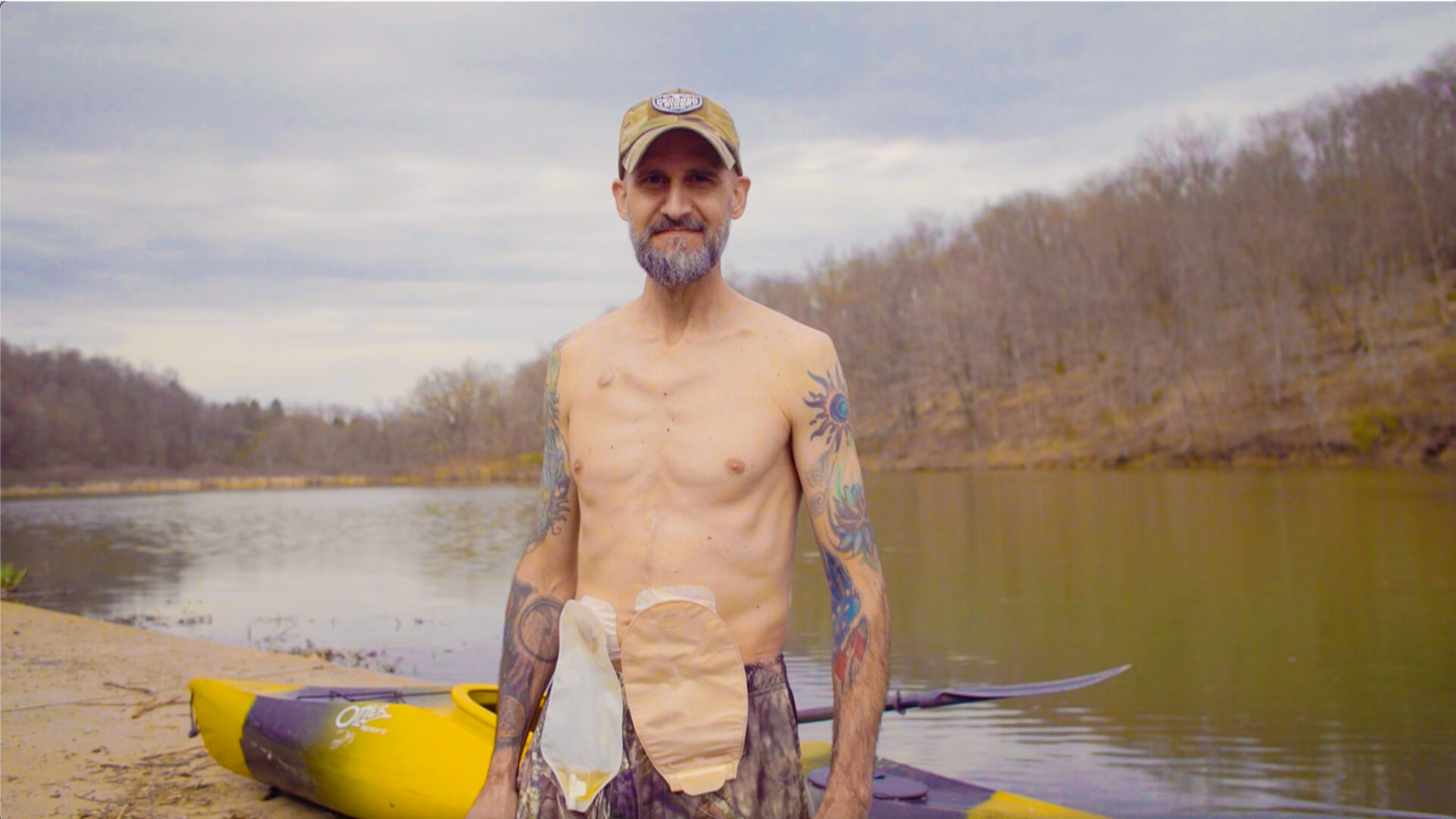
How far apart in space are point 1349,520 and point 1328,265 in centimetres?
3538

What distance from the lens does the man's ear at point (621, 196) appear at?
8.54ft

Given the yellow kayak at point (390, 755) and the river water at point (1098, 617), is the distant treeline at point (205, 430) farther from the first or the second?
the yellow kayak at point (390, 755)

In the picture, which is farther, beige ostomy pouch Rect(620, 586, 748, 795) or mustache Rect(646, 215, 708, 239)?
mustache Rect(646, 215, 708, 239)

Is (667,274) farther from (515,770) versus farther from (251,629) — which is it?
(251,629)

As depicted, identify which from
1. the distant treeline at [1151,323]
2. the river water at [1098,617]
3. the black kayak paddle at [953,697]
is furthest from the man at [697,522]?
the distant treeline at [1151,323]

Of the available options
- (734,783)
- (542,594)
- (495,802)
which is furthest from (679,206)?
(495,802)

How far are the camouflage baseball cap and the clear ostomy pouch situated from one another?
100cm

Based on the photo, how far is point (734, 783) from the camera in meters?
2.32

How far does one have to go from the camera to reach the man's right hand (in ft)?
7.97

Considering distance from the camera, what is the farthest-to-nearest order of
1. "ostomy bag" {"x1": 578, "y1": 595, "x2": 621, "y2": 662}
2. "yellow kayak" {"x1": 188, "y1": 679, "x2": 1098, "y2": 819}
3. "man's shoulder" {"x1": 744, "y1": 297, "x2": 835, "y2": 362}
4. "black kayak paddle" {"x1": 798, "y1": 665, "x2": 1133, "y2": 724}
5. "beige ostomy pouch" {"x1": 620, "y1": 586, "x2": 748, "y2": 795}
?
1. "black kayak paddle" {"x1": 798, "y1": 665, "x2": 1133, "y2": 724}
2. "yellow kayak" {"x1": 188, "y1": 679, "x2": 1098, "y2": 819}
3. "man's shoulder" {"x1": 744, "y1": 297, "x2": 835, "y2": 362}
4. "ostomy bag" {"x1": 578, "y1": 595, "x2": 621, "y2": 662}
5. "beige ostomy pouch" {"x1": 620, "y1": 586, "x2": 748, "y2": 795}

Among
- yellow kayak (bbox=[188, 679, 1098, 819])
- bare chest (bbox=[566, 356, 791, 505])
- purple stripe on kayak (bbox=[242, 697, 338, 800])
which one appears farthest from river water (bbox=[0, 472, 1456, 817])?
bare chest (bbox=[566, 356, 791, 505])

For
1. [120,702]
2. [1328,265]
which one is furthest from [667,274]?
[1328,265]

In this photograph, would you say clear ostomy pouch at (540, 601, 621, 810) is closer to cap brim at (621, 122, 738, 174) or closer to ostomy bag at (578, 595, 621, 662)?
ostomy bag at (578, 595, 621, 662)

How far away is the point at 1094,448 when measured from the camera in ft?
163
